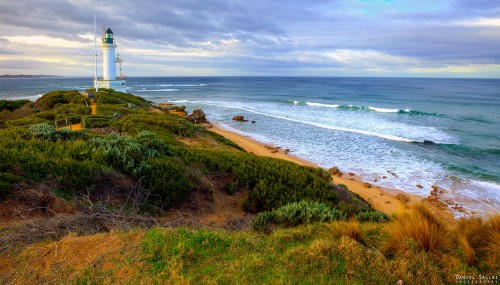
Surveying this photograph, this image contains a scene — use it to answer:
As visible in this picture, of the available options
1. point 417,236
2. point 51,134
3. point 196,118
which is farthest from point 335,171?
point 196,118

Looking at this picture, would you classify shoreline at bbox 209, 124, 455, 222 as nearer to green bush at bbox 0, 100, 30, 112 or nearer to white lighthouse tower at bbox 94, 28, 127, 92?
green bush at bbox 0, 100, 30, 112

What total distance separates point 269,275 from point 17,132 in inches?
358

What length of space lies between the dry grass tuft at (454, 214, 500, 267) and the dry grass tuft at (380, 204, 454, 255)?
19 cm

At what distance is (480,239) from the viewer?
13.6 ft

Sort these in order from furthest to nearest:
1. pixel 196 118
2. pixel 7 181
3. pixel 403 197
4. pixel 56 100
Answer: pixel 196 118 < pixel 56 100 < pixel 403 197 < pixel 7 181

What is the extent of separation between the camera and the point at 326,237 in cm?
456

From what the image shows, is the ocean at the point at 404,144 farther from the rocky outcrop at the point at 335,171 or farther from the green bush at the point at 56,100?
the green bush at the point at 56,100

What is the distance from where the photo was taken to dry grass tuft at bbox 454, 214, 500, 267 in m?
3.79

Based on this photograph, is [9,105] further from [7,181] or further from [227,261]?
[227,261]

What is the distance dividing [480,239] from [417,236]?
93cm

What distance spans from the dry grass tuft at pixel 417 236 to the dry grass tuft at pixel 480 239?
189 mm

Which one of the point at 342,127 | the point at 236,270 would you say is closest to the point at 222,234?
the point at 236,270

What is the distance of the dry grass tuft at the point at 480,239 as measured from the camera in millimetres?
3795

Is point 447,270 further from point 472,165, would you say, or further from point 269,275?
point 472,165
